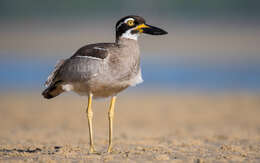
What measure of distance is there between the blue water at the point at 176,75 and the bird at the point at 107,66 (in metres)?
11.2

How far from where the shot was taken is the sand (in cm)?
755

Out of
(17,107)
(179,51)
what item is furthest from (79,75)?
(179,51)

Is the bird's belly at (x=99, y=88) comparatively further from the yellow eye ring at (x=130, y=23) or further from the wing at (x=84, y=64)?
the yellow eye ring at (x=130, y=23)

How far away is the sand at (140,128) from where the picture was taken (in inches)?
297

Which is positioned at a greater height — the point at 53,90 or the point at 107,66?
the point at 107,66

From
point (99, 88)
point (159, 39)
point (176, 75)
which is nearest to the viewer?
point (99, 88)

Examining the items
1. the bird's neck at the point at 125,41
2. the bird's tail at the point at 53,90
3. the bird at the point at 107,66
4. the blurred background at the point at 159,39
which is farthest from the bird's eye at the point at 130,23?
the blurred background at the point at 159,39

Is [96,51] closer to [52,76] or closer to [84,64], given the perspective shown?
[84,64]

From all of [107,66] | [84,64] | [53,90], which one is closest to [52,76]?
[53,90]

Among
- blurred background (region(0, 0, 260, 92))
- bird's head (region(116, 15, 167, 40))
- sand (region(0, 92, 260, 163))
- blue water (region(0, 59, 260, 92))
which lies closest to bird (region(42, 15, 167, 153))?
bird's head (region(116, 15, 167, 40))

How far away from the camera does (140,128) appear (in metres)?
12.0

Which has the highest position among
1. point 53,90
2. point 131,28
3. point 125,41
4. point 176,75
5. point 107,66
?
point 131,28

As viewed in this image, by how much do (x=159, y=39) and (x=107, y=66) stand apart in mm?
32299

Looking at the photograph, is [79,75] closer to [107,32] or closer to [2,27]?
[107,32]
